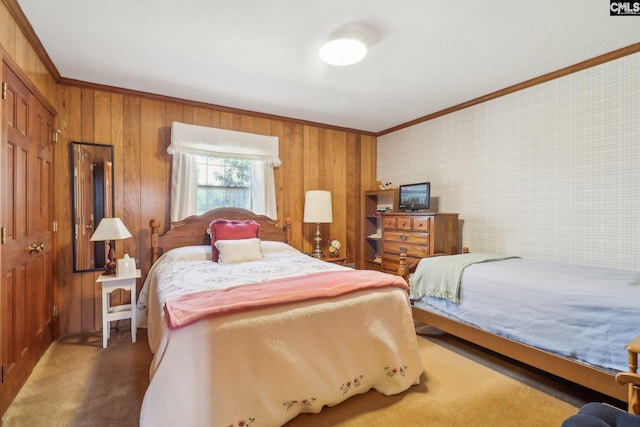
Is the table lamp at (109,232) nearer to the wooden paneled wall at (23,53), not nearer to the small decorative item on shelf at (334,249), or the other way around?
the wooden paneled wall at (23,53)

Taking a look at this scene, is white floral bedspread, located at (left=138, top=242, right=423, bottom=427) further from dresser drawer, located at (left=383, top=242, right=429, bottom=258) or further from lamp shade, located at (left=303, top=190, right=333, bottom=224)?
lamp shade, located at (left=303, top=190, right=333, bottom=224)

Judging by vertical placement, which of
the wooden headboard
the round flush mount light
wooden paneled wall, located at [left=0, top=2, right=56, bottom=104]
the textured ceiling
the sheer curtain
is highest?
the textured ceiling

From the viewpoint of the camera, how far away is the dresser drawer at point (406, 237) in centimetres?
347

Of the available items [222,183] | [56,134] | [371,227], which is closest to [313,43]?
[222,183]

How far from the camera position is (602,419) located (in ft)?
3.48

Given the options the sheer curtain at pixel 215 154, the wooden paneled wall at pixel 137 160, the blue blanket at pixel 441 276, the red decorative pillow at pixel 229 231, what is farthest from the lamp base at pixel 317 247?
the blue blanket at pixel 441 276

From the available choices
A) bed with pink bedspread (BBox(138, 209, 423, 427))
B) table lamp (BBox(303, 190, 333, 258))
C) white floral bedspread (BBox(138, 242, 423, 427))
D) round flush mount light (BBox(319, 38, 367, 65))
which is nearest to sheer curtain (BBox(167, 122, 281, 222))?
table lamp (BBox(303, 190, 333, 258))

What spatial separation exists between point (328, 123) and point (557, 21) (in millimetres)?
2870

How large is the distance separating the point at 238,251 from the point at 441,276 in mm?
1952

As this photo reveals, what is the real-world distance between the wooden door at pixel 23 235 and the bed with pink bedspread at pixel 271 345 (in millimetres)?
883

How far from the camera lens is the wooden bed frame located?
169 cm

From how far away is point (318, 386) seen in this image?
68.2 inches

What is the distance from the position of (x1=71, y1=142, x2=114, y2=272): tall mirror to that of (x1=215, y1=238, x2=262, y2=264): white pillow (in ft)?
4.16

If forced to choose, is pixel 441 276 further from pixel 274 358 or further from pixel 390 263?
pixel 274 358
